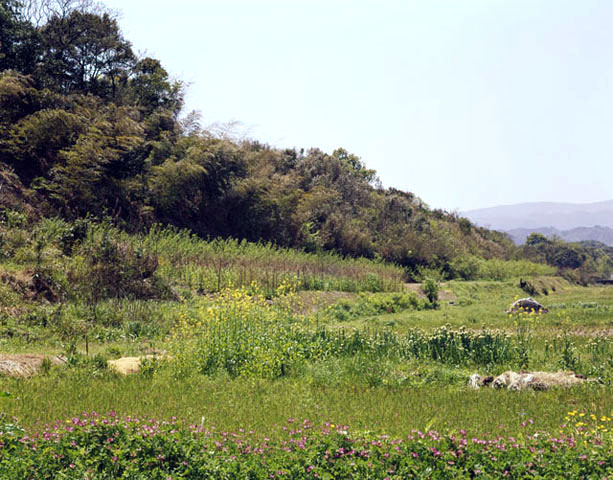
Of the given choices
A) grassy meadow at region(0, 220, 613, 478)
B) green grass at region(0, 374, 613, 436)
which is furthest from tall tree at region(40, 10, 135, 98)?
green grass at region(0, 374, 613, 436)

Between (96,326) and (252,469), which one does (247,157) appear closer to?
(96,326)

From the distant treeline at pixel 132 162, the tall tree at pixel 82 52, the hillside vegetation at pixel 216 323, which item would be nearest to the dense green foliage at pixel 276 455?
the hillside vegetation at pixel 216 323

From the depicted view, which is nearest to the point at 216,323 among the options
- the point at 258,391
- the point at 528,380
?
the point at 258,391

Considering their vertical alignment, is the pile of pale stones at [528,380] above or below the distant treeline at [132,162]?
below

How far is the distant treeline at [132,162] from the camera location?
18703 mm

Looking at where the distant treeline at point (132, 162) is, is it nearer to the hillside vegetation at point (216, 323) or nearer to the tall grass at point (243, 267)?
the hillside vegetation at point (216, 323)

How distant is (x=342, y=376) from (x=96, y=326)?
5.34 m

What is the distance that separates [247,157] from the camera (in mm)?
25531

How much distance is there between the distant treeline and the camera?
18703mm

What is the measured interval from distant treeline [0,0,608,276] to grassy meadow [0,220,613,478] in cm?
452

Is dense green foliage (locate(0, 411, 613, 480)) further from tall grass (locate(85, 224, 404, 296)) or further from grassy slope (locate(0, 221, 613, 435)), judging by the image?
tall grass (locate(85, 224, 404, 296))

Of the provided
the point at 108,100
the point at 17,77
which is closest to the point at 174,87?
the point at 108,100

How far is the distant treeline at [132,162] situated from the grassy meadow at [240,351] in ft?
14.8

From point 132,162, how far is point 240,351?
1466 centimetres
